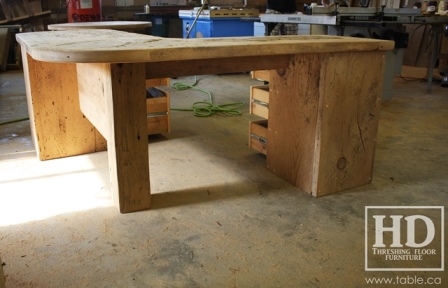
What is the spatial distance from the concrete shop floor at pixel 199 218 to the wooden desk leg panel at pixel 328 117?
97 millimetres

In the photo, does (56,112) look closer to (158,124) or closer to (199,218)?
(158,124)

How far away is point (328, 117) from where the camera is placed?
1.92m

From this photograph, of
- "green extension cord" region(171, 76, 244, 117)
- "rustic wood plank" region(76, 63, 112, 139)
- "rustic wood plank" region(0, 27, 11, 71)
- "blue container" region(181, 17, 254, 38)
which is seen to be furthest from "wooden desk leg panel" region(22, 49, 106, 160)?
"rustic wood plank" region(0, 27, 11, 71)

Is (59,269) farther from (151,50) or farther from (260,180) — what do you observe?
(260,180)

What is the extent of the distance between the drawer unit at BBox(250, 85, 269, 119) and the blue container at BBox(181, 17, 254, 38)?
286 centimetres

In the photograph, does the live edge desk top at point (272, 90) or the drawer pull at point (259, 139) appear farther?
the drawer pull at point (259, 139)

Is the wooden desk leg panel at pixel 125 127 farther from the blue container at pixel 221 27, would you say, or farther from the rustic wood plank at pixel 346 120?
the blue container at pixel 221 27

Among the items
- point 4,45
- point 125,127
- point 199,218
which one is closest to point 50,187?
point 125,127

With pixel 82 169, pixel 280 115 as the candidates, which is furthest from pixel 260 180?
pixel 82 169

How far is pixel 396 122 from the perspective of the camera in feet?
10.8

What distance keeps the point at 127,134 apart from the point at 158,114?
3.49 feet

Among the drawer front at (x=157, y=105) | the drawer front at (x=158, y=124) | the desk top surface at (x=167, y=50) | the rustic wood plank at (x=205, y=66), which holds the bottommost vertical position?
the drawer front at (x=158, y=124)

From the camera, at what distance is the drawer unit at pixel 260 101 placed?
2.48 metres

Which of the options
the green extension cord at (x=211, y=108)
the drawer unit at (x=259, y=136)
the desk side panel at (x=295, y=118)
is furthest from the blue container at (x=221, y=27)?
the desk side panel at (x=295, y=118)
